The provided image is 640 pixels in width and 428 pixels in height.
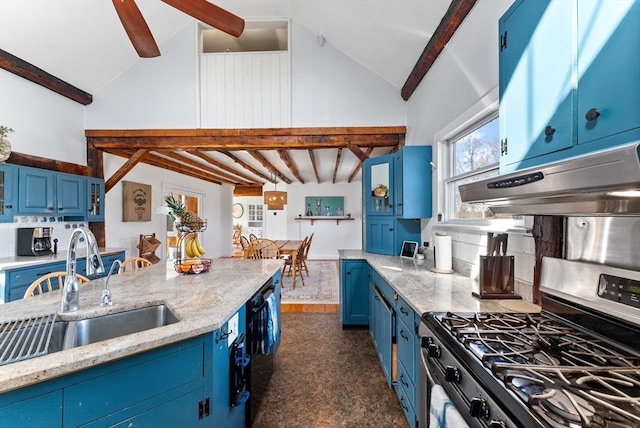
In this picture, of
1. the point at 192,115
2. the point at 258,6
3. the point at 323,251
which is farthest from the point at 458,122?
the point at 323,251

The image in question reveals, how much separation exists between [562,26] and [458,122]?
1.38 meters

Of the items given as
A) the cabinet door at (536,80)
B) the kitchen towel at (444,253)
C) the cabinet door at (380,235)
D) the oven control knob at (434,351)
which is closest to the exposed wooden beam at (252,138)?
the cabinet door at (380,235)

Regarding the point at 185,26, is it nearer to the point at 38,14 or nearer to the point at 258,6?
the point at 258,6

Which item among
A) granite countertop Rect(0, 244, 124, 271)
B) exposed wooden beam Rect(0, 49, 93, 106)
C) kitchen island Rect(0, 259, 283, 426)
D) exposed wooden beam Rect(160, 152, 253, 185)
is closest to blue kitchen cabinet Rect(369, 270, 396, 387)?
kitchen island Rect(0, 259, 283, 426)

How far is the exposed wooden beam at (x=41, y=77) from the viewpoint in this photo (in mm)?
3104

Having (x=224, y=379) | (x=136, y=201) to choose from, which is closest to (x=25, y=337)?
(x=224, y=379)

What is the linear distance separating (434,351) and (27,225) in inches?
182

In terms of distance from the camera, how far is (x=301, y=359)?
2639 mm

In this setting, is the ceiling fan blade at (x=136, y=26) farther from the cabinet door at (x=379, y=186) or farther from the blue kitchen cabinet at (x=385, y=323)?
the cabinet door at (x=379, y=186)

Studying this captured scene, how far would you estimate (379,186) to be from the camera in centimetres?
354

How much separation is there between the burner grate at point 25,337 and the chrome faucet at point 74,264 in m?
0.07

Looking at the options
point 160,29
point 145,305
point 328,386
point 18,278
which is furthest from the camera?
point 160,29

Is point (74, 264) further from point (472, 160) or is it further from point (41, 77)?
point (41, 77)

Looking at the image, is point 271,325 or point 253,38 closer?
point 271,325
